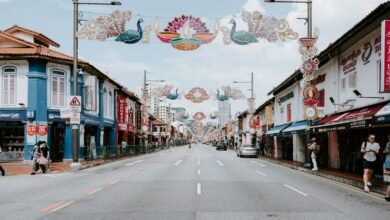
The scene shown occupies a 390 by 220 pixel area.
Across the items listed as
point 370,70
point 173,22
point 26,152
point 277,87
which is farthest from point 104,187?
point 277,87

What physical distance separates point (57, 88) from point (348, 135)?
2008cm

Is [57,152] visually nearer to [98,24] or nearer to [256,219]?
[98,24]

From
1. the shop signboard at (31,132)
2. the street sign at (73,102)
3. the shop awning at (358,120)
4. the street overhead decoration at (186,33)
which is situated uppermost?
the street overhead decoration at (186,33)

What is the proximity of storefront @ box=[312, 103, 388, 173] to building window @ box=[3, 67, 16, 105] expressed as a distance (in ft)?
66.4

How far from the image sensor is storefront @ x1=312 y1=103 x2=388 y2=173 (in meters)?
16.6

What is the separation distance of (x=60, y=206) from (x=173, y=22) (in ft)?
40.7

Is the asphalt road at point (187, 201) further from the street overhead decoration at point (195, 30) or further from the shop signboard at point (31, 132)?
the shop signboard at point (31, 132)

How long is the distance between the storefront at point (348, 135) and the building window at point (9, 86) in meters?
20.2

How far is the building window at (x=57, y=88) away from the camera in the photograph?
1200 inches

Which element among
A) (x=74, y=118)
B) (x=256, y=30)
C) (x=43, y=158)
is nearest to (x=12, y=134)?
(x=74, y=118)

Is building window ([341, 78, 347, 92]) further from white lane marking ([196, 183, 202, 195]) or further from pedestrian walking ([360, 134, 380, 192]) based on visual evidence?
white lane marking ([196, 183, 202, 195])

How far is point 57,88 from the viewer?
30844mm

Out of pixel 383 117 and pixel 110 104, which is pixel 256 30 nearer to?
pixel 383 117

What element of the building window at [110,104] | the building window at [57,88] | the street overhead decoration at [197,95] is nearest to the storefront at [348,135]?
the street overhead decoration at [197,95]
